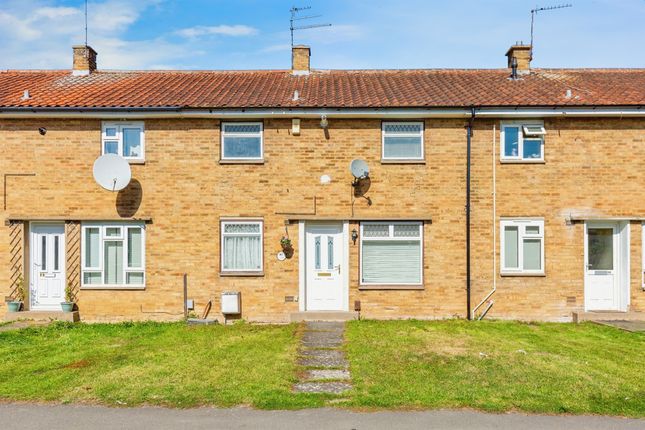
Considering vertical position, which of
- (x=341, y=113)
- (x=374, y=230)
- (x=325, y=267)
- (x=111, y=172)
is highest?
(x=341, y=113)

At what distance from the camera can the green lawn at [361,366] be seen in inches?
253

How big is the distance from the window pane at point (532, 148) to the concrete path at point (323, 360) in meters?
5.92

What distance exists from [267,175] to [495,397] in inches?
299

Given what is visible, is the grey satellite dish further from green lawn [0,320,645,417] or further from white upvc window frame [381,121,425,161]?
white upvc window frame [381,121,425,161]

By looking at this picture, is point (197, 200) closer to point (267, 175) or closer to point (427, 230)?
point (267, 175)

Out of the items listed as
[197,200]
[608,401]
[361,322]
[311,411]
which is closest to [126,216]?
[197,200]

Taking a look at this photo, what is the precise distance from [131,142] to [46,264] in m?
3.52

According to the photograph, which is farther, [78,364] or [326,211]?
[326,211]

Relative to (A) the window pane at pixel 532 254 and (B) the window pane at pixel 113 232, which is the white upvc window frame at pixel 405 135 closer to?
(A) the window pane at pixel 532 254

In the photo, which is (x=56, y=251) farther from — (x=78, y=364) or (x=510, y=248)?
(x=510, y=248)

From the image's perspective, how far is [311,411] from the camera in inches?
238

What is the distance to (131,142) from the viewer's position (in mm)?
12609

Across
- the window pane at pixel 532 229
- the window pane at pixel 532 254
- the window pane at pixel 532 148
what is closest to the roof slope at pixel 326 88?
the window pane at pixel 532 148

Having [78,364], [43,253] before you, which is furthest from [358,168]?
[43,253]
